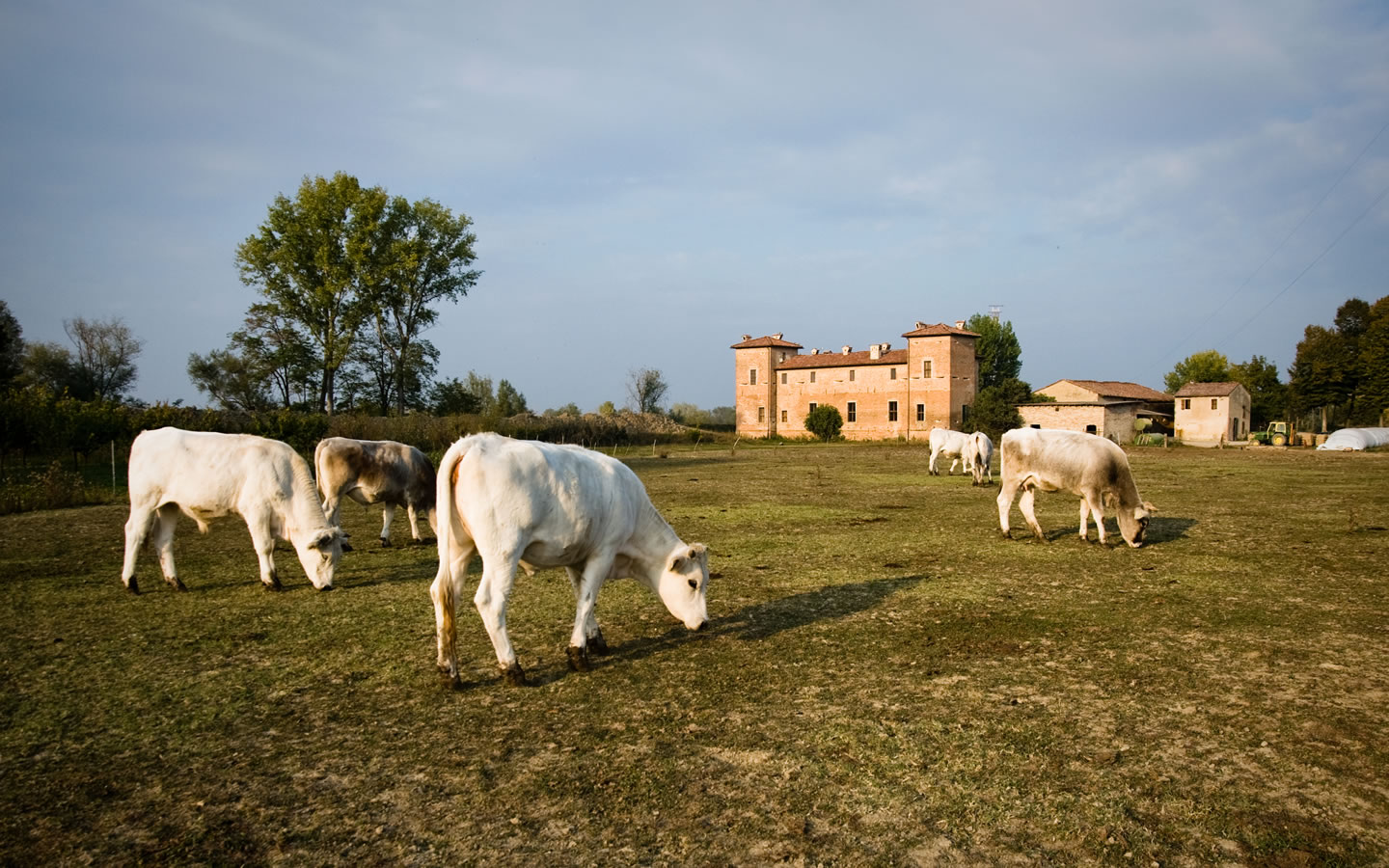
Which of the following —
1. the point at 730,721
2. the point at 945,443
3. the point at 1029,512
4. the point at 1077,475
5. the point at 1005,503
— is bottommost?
the point at 730,721

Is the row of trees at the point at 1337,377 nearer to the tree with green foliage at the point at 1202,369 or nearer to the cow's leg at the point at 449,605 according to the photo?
the tree with green foliage at the point at 1202,369

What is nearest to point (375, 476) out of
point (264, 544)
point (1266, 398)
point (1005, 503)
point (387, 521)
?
point (387, 521)

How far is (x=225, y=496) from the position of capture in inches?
351

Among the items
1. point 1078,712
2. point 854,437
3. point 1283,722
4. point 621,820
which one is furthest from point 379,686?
point 854,437

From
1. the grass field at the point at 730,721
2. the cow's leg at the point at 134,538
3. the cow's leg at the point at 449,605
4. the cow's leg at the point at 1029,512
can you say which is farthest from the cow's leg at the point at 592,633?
the cow's leg at the point at 1029,512

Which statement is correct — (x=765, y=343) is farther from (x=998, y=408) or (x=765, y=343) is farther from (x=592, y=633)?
(x=592, y=633)

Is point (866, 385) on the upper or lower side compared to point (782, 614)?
upper

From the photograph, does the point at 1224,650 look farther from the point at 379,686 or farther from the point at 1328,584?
the point at 379,686

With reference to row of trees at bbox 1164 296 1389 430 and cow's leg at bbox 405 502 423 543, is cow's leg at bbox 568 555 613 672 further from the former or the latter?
row of trees at bbox 1164 296 1389 430

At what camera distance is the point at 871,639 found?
7129 millimetres

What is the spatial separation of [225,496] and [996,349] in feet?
331

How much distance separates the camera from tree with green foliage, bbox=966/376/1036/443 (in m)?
61.6

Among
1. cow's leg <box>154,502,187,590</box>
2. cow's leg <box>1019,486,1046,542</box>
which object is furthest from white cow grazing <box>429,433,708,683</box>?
cow's leg <box>1019,486,1046,542</box>

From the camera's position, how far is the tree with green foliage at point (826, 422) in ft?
231
